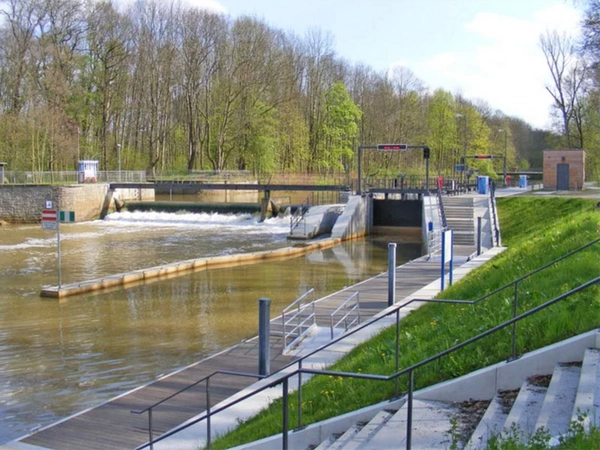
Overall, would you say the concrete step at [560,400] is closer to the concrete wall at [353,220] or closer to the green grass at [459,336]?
the green grass at [459,336]

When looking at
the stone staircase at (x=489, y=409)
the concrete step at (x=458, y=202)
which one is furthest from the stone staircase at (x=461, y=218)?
the stone staircase at (x=489, y=409)

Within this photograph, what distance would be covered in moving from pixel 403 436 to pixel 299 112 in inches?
2771

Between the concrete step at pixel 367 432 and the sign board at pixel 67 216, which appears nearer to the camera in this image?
the concrete step at pixel 367 432

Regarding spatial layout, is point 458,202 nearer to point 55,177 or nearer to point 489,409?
point 489,409

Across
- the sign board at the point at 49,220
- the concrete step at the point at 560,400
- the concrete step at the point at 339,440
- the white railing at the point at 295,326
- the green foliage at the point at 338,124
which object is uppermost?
the green foliage at the point at 338,124

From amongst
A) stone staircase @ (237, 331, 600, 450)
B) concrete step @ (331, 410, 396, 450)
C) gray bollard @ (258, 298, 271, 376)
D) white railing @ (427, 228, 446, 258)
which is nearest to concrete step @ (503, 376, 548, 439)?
stone staircase @ (237, 331, 600, 450)

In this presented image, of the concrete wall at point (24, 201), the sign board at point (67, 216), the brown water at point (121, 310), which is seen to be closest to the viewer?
the brown water at point (121, 310)

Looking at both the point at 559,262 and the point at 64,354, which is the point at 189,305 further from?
the point at 559,262

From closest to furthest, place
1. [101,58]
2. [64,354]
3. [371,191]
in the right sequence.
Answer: [64,354]
[371,191]
[101,58]

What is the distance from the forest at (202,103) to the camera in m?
58.8

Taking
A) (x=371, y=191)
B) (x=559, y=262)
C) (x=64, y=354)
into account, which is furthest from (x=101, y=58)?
(x=559, y=262)

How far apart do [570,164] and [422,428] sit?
137 feet

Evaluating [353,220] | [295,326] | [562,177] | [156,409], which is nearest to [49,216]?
[295,326]

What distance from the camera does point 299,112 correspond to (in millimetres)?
75375
